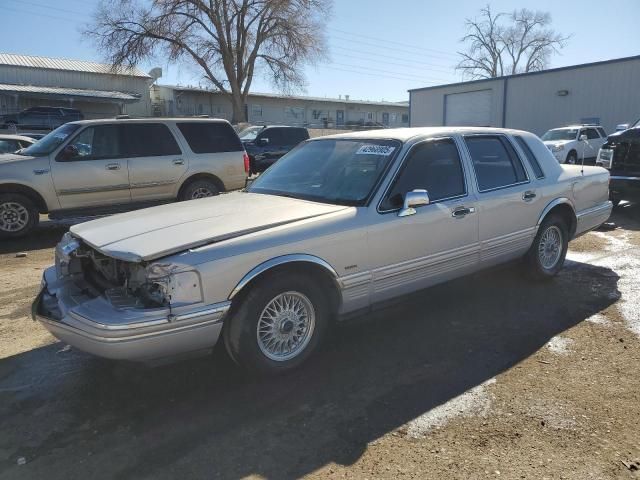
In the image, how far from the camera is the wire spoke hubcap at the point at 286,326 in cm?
341

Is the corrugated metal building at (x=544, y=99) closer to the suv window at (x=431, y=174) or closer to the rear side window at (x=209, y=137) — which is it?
the rear side window at (x=209, y=137)

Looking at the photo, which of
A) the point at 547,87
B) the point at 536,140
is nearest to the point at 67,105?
the point at 547,87

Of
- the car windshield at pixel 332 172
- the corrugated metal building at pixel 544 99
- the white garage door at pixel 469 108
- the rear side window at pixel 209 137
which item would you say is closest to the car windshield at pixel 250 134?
Result: the rear side window at pixel 209 137

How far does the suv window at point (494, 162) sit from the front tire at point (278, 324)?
2012 millimetres

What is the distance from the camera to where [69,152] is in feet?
26.9

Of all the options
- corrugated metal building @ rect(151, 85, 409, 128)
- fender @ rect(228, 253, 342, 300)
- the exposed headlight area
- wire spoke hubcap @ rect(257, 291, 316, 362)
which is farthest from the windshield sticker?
corrugated metal building @ rect(151, 85, 409, 128)

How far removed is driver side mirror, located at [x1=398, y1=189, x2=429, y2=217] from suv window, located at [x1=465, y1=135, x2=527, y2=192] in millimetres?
960

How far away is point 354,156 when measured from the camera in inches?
170

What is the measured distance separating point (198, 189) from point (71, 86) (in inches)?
1613

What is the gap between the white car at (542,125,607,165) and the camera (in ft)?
58.9

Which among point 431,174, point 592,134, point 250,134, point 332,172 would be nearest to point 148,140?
point 332,172

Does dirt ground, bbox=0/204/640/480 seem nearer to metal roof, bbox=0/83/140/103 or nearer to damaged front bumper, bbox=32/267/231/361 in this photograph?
damaged front bumper, bbox=32/267/231/361

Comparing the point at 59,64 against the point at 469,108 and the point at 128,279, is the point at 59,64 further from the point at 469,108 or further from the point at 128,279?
the point at 128,279

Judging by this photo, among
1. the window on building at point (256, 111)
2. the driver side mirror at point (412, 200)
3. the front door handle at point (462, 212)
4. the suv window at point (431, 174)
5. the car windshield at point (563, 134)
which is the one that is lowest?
the front door handle at point (462, 212)
